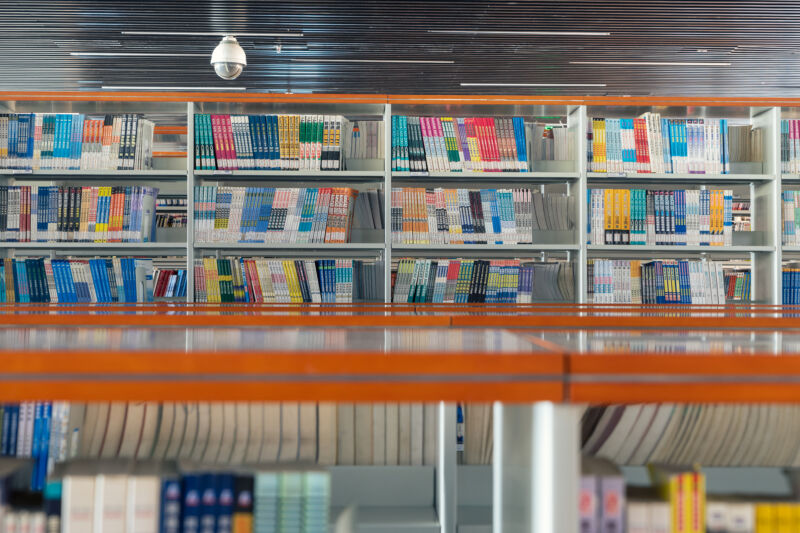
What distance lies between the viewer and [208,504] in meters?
0.92

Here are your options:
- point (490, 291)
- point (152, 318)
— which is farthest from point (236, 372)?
point (490, 291)

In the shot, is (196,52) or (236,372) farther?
(196,52)

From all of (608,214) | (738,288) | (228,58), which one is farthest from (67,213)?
(738,288)

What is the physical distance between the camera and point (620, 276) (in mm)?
4340

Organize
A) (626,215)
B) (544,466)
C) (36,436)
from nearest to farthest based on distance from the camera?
(544,466)
(36,436)
(626,215)

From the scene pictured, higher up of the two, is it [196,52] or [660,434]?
[196,52]

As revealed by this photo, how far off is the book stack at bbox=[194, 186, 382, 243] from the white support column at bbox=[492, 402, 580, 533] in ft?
10.9

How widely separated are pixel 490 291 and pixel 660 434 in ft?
10.4

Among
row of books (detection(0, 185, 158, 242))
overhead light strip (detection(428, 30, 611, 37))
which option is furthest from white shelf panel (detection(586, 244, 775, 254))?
overhead light strip (detection(428, 30, 611, 37))

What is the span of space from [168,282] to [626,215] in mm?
2741

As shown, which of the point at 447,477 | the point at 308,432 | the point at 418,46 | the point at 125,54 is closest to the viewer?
the point at 308,432

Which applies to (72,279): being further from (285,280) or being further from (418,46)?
(418,46)

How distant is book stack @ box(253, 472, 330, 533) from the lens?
3.01 feet

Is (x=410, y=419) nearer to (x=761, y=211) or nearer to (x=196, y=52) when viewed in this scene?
(x=761, y=211)
